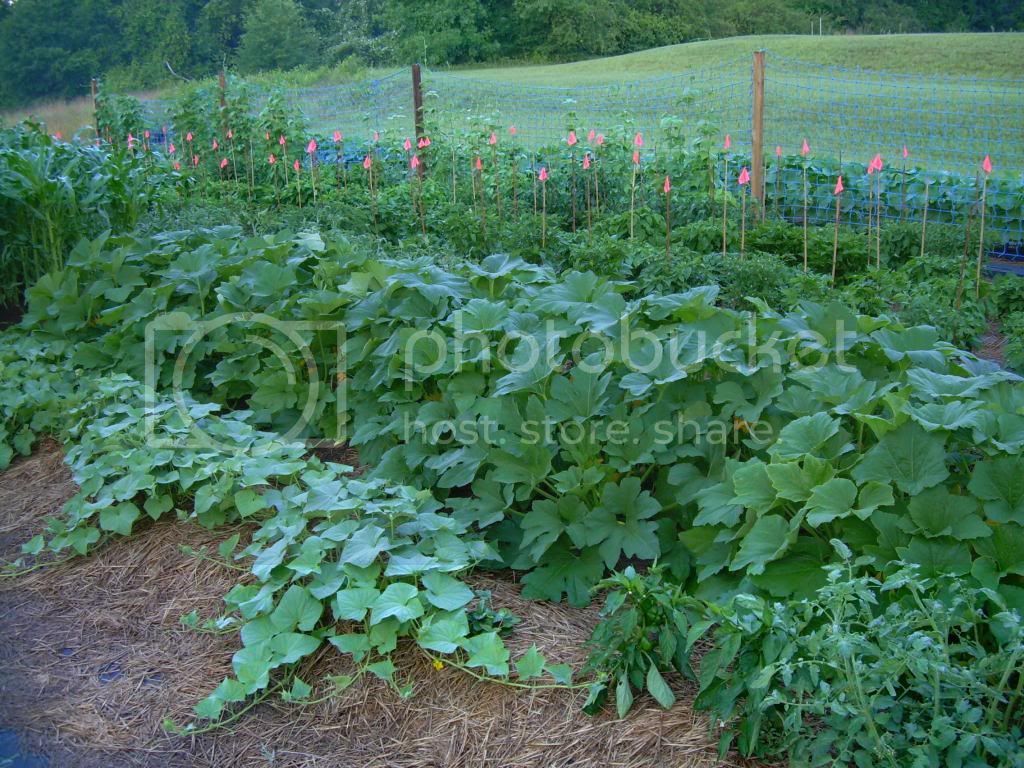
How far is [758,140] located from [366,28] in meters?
28.8

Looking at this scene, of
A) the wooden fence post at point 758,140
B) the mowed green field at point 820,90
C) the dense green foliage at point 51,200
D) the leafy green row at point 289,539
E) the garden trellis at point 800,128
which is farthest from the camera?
the mowed green field at point 820,90

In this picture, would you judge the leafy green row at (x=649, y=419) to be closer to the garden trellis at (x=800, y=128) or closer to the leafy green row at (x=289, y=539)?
the leafy green row at (x=289, y=539)

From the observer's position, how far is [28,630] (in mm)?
2781

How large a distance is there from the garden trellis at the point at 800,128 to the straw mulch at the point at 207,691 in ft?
16.6

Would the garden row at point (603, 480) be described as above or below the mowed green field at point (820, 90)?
below

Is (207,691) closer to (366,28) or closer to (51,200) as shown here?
(51,200)

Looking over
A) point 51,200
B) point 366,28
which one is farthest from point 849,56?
point 51,200

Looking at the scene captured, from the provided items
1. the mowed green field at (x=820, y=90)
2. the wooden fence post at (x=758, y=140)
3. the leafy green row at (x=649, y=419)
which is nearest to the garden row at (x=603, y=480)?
the leafy green row at (x=649, y=419)

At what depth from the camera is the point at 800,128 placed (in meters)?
16.9

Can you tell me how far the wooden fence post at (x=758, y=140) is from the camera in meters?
7.75

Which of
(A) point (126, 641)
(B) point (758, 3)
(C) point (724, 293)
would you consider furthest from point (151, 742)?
(B) point (758, 3)

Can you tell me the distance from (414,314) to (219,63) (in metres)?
36.8

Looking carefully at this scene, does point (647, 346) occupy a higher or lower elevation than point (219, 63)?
lower

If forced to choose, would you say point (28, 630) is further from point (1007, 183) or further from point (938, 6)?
point (938, 6)
